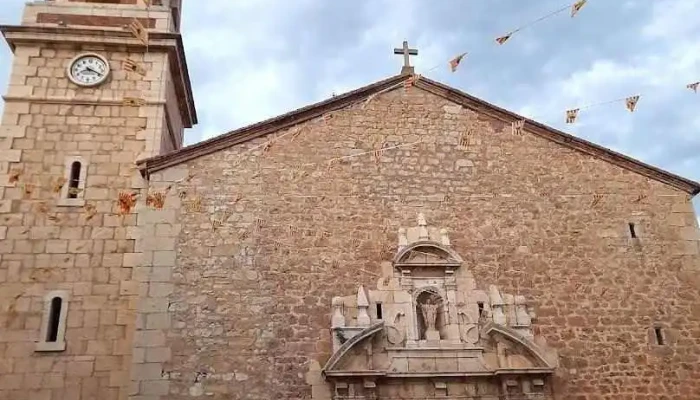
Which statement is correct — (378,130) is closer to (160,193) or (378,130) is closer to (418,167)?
(418,167)

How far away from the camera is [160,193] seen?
10.1m

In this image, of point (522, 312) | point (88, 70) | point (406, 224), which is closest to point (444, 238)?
point (406, 224)

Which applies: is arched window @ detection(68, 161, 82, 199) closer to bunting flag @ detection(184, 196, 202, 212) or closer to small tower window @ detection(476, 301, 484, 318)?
bunting flag @ detection(184, 196, 202, 212)

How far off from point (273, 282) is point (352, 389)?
1873mm

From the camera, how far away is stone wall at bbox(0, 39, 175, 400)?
897cm

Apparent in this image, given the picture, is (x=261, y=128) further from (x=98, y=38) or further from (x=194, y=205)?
(x=98, y=38)

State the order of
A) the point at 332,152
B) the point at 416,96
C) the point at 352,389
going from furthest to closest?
the point at 416,96 < the point at 332,152 < the point at 352,389

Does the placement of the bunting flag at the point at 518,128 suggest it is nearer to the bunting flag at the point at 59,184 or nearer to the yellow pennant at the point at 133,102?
the yellow pennant at the point at 133,102

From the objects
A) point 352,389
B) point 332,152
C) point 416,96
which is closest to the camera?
point 352,389

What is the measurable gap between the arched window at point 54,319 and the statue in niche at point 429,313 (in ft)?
16.4

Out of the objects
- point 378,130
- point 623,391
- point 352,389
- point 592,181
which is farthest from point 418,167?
point 623,391

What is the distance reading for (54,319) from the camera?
9273 millimetres

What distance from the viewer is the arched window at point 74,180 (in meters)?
10.2

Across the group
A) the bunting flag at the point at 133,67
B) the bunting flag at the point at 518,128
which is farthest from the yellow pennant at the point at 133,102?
the bunting flag at the point at 518,128
